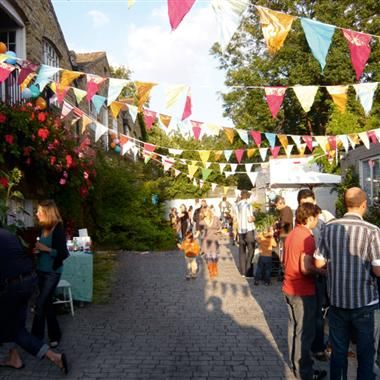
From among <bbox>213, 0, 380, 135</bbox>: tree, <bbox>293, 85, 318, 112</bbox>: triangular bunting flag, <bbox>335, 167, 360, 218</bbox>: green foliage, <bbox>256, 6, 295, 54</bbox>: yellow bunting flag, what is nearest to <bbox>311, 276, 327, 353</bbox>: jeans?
<bbox>256, 6, 295, 54</bbox>: yellow bunting flag

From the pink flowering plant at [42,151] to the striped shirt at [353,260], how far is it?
5.84 meters

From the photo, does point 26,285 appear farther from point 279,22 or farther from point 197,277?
point 197,277

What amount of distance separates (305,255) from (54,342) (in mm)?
3284

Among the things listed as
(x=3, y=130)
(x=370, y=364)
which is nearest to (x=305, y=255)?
(x=370, y=364)

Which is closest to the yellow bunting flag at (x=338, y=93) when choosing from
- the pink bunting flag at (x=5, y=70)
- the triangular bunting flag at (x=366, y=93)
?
the triangular bunting flag at (x=366, y=93)

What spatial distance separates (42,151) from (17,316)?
5.00 metres

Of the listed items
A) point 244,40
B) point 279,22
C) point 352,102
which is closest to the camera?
point 279,22

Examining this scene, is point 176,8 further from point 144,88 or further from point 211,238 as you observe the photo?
point 211,238

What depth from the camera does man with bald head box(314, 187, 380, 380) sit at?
378 centimetres

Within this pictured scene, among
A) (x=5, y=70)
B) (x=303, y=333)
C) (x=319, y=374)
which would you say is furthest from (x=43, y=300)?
(x=5, y=70)

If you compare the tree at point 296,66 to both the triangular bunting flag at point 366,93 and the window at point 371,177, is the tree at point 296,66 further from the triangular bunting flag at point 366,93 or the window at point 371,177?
the triangular bunting flag at point 366,93

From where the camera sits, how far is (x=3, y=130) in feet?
26.6

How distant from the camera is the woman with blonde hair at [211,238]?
1023cm

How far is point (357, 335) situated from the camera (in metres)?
3.87
